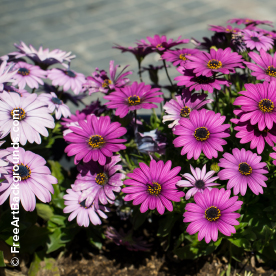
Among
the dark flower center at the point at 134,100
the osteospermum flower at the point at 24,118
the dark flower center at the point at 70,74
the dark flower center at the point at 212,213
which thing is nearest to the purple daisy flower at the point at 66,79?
the dark flower center at the point at 70,74

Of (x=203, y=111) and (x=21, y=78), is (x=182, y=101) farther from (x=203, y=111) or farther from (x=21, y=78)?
(x=21, y=78)

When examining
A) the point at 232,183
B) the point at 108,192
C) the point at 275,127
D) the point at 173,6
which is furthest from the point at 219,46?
the point at 173,6

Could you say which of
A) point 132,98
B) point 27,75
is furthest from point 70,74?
point 132,98

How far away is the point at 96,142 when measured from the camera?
159 cm

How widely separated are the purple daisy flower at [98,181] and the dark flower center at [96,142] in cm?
12

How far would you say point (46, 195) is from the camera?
5.01 ft

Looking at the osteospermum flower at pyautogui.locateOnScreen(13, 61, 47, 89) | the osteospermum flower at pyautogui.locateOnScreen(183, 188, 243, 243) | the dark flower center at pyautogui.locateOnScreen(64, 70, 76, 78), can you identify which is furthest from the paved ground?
the osteospermum flower at pyautogui.locateOnScreen(183, 188, 243, 243)

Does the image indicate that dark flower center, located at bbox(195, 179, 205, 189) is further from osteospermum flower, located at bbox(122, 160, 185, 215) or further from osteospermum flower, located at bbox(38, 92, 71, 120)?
osteospermum flower, located at bbox(38, 92, 71, 120)

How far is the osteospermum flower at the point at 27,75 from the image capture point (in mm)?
1949

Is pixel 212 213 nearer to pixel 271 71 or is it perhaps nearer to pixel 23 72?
pixel 271 71

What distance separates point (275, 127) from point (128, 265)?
1.14 meters

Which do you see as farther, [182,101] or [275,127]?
[182,101]

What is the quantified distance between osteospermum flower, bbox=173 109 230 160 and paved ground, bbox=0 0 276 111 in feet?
8.64

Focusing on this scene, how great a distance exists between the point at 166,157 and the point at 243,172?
44 cm
